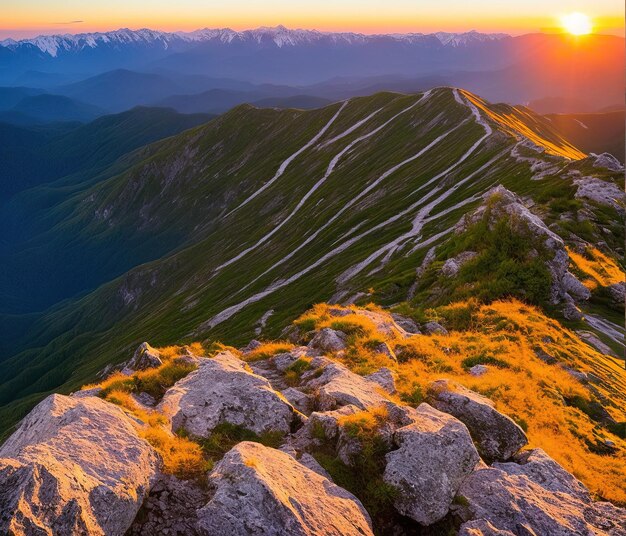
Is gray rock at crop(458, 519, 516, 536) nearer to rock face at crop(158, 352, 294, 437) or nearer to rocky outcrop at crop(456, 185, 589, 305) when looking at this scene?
rock face at crop(158, 352, 294, 437)

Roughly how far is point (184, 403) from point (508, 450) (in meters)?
12.6

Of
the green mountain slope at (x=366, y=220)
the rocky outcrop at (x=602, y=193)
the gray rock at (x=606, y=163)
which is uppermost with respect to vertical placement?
the gray rock at (x=606, y=163)

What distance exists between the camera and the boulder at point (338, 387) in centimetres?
1681

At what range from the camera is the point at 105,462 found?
1189 cm

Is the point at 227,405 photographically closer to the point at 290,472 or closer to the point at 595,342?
the point at 290,472

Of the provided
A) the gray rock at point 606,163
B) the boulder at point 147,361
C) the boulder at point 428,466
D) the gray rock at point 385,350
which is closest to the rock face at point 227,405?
the boulder at point 147,361

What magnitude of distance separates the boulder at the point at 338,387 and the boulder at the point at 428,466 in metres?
2.93

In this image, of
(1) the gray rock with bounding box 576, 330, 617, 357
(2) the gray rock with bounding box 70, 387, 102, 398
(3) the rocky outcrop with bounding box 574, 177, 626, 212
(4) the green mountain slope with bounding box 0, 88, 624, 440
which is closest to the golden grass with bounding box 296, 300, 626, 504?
(1) the gray rock with bounding box 576, 330, 617, 357

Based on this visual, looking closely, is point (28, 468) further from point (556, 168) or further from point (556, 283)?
point (556, 168)

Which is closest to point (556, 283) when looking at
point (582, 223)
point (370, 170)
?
point (582, 223)

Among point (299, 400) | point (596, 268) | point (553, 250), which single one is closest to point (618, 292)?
point (596, 268)

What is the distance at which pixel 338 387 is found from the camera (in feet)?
58.3

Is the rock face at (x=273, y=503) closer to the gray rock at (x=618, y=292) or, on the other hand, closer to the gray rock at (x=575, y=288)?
the gray rock at (x=575, y=288)

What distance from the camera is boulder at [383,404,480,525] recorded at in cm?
1217
